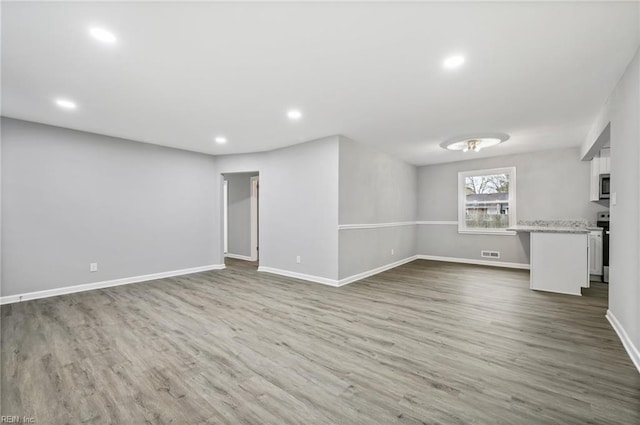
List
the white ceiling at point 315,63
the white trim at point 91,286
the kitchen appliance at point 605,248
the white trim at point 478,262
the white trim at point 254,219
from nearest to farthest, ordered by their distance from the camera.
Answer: the white ceiling at point 315,63, the white trim at point 91,286, the kitchen appliance at point 605,248, the white trim at point 478,262, the white trim at point 254,219

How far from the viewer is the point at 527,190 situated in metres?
6.00

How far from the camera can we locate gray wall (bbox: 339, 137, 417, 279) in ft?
15.5

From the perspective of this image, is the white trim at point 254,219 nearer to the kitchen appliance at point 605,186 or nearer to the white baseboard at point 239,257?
the white baseboard at point 239,257

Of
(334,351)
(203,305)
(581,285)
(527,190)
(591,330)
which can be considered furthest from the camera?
(527,190)

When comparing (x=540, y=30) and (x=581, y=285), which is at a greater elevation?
(x=540, y=30)

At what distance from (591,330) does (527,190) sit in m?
4.12

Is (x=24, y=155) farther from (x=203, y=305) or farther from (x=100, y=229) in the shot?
(x=203, y=305)

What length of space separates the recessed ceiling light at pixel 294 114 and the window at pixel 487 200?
201 inches

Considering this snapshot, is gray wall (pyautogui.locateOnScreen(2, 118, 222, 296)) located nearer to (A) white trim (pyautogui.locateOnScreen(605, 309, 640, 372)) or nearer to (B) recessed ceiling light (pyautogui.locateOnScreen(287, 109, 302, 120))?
(B) recessed ceiling light (pyautogui.locateOnScreen(287, 109, 302, 120))

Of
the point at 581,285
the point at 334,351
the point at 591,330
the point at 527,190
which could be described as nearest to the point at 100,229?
the point at 334,351

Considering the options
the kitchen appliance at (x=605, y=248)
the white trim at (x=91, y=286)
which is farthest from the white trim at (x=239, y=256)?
the kitchen appliance at (x=605, y=248)

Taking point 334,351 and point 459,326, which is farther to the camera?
point 459,326

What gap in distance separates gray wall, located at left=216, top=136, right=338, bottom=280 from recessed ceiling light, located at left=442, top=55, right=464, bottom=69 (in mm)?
2318

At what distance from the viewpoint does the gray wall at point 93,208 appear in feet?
12.3
